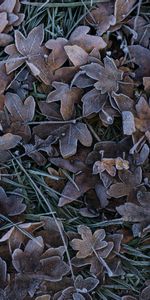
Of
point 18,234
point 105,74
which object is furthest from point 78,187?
point 105,74

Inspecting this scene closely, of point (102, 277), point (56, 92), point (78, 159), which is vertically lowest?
point (102, 277)

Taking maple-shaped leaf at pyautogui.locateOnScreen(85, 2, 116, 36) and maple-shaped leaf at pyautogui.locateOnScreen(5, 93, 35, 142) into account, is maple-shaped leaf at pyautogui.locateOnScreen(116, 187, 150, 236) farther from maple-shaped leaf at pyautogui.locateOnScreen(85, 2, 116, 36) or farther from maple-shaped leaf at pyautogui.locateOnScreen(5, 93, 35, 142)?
maple-shaped leaf at pyautogui.locateOnScreen(85, 2, 116, 36)

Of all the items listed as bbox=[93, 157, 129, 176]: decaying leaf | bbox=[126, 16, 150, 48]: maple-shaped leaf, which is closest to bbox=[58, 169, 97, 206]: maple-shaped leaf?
bbox=[93, 157, 129, 176]: decaying leaf

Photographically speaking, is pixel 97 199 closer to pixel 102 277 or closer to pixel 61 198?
pixel 61 198

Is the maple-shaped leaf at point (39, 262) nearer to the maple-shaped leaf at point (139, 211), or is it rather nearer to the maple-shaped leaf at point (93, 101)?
the maple-shaped leaf at point (139, 211)

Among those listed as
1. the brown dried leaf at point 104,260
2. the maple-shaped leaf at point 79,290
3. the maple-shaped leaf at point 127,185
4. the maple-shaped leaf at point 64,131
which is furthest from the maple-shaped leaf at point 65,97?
the maple-shaped leaf at point 79,290

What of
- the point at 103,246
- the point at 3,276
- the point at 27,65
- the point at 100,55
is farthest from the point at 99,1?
the point at 3,276
